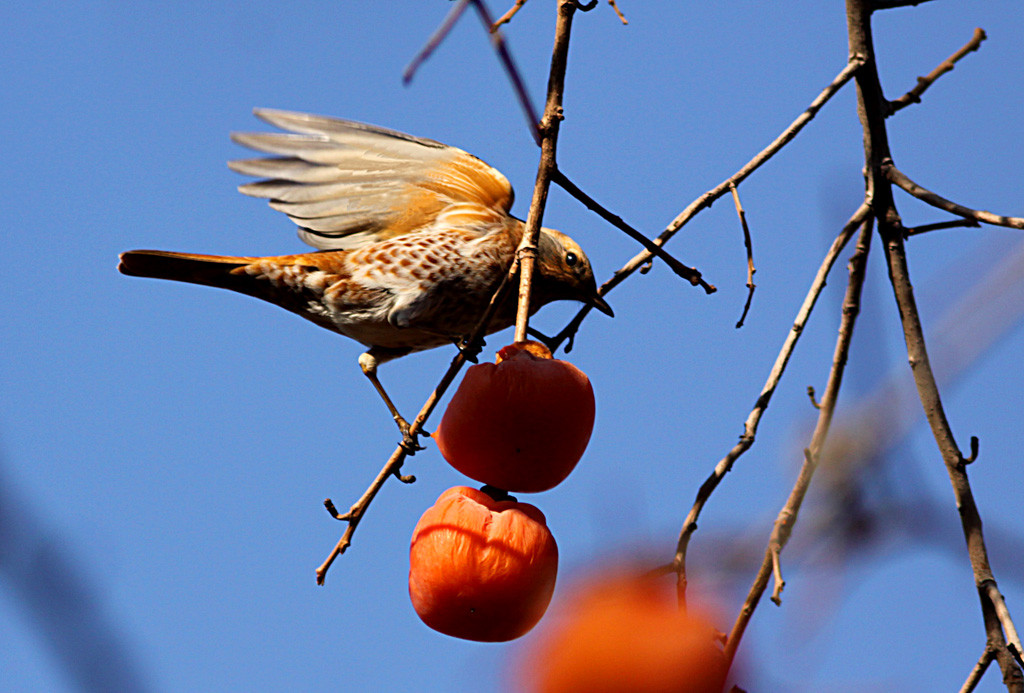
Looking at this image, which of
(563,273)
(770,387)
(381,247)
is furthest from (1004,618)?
(381,247)

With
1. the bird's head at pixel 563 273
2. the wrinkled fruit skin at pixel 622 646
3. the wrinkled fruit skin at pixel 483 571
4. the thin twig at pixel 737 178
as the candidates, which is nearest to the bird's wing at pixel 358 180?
the bird's head at pixel 563 273

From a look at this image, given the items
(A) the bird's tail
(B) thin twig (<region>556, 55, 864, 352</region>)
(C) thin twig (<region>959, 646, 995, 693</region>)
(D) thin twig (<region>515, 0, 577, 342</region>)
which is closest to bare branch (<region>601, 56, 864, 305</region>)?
(B) thin twig (<region>556, 55, 864, 352</region>)

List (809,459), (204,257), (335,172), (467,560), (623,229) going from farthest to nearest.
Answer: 1. (204,257)
2. (335,172)
3. (623,229)
4. (809,459)
5. (467,560)

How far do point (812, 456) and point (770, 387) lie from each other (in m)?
0.36

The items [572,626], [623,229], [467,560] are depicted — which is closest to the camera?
[572,626]

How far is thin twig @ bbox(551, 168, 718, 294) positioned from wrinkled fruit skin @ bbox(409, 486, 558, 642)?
29.8 inches

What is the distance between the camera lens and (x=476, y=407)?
236 centimetres

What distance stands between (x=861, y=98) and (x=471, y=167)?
179 cm

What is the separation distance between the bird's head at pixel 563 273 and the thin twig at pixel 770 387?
156 cm

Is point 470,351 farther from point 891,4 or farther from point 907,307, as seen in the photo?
point 891,4

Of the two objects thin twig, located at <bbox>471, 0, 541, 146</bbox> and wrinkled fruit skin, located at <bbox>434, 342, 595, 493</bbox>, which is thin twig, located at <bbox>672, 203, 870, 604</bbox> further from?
thin twig, located at <bbox>471, 0, 541, 146</bbox>

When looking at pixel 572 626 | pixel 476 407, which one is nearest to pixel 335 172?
pixel 476 407

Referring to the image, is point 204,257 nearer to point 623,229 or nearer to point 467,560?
point 623,229

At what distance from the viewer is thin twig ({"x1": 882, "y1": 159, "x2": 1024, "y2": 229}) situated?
2660 mm
